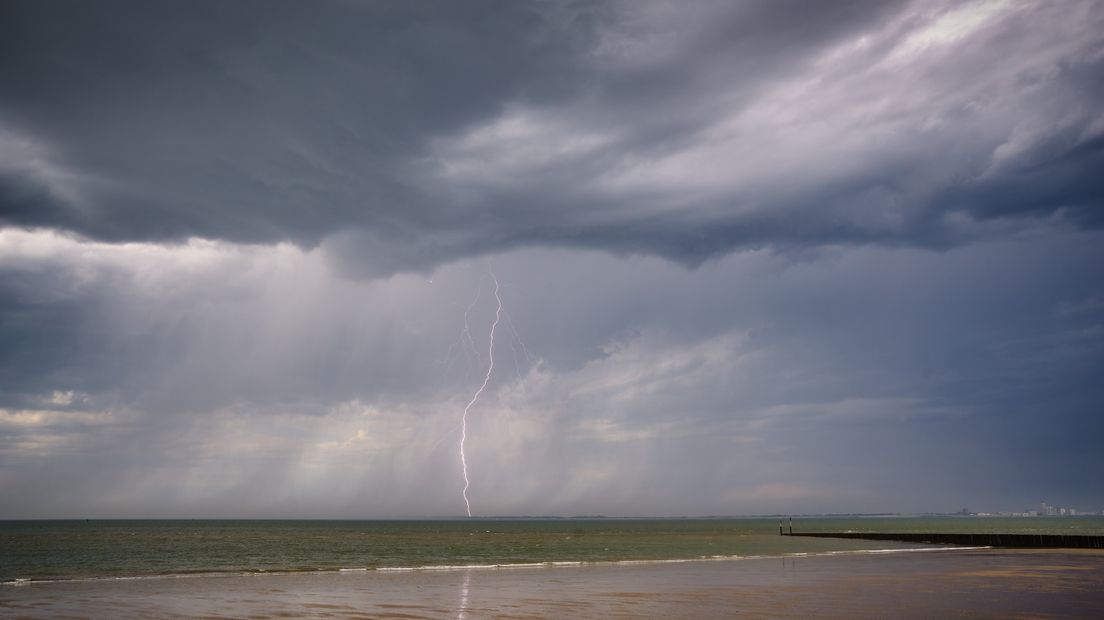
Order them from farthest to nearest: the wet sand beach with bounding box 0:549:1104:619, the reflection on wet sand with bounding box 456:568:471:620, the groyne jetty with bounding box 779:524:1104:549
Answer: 1. the groyne jetty with bounding box 779:524:1104:549
2. the wet sand beach with bounding box 0:549:1104:619
3. the reflection on wet sand with bounding box 456:568:471:620

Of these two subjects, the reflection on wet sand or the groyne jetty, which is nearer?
the reflection on wet sand

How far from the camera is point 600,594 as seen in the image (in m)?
36.9

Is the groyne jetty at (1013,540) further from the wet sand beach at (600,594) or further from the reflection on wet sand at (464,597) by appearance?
the reflection on wet sand at (464,597)

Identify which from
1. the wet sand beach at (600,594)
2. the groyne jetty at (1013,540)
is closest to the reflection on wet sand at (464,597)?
the wet sand beach at (600,594)

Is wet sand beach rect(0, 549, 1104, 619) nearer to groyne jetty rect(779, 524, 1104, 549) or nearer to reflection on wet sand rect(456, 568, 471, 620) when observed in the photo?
reflection on wet sand rect(456, 568, 471, 620)

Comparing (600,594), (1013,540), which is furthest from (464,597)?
(1013,540)

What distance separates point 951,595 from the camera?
35.5 meters

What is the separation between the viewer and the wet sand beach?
1179 inches

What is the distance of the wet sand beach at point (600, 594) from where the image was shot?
29938mm

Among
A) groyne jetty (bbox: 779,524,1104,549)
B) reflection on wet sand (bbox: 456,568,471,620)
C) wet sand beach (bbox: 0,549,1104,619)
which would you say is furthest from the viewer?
groyne jetty (bbox: 779,524,1104,549)

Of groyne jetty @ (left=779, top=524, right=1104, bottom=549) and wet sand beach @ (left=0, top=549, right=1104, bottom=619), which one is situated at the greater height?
wet sand beach @ (left=0, top=549, right=1104, bottom=619)

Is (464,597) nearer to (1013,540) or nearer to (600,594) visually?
(600,594)

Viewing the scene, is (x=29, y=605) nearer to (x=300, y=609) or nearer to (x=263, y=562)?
(x=300, y=609)

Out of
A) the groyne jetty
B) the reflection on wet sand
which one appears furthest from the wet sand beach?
the groyne jetty
